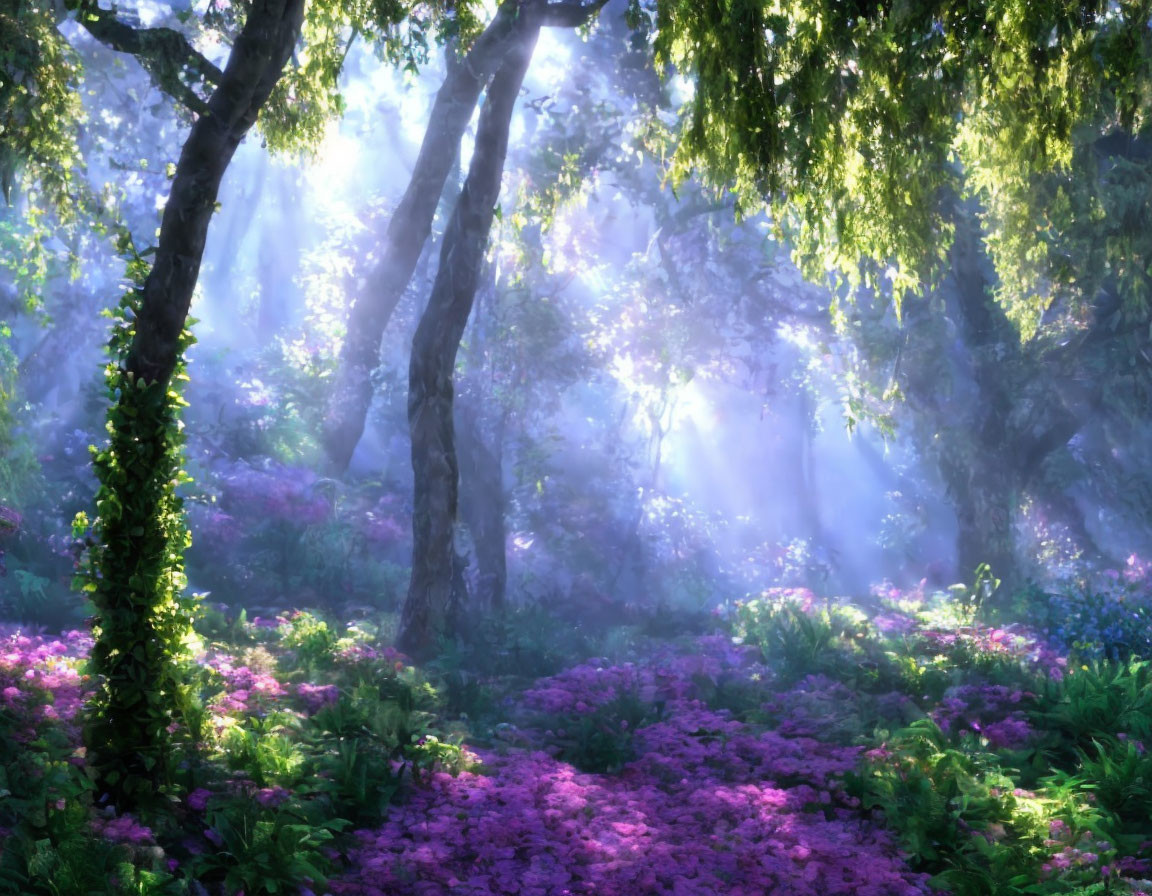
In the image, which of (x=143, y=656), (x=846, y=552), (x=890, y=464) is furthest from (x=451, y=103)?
(x=890, y=464)

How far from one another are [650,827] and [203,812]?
8.97 feet

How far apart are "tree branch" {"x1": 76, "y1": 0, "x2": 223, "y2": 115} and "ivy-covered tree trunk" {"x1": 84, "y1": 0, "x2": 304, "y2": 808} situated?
76.3 inches

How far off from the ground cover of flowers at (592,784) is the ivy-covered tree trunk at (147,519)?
1.09 feet

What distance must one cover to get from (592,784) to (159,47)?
22.2 ft

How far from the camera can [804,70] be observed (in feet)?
19.6

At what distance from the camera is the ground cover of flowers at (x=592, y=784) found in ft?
18.6

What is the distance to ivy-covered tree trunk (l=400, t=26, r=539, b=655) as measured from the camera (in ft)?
39.5

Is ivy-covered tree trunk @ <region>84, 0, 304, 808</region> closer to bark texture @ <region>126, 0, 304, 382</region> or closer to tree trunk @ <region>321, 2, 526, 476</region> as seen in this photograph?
bark texture @ <region>126, 0, 304, 382</region>

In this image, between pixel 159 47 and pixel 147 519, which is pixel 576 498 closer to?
pixel 159 47

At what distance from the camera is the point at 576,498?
72.5 feet

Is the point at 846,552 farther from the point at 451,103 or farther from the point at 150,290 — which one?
the point at 150,290

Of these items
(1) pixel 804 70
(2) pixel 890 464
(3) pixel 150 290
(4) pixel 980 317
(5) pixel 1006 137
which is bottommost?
(3) pixel 150 290

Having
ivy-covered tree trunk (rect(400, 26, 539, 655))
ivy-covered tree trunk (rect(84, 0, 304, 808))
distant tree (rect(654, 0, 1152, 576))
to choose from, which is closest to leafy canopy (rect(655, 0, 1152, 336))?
distant tree (rect(654, 0, 1152, 576))

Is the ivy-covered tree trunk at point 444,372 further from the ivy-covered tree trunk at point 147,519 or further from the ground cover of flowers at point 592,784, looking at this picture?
the ivy-covered tree trunk at point 147,519
